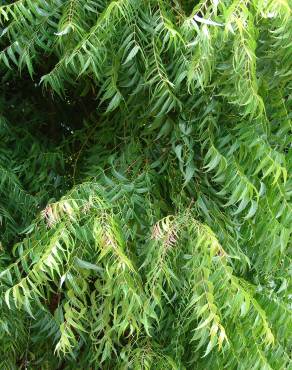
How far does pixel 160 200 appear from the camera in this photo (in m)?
2.09

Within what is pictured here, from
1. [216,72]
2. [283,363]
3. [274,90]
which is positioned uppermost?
[216,72]

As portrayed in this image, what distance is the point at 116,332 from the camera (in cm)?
193

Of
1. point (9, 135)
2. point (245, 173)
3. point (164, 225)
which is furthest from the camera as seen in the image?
point (9, 135)

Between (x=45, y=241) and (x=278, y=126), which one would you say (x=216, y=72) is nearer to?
(x=278, y=126)

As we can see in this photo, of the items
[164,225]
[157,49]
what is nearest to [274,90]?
[157,49]

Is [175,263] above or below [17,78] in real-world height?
below

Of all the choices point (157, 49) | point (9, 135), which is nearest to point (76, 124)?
point (9, 135)

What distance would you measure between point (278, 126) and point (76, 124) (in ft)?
2.96

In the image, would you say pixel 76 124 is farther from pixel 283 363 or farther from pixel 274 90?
pixel 283 363

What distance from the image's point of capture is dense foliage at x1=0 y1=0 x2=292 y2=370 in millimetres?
1747

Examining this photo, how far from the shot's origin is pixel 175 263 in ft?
6.22

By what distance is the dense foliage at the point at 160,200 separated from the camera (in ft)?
5.73

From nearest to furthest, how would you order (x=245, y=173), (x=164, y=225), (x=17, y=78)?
1. (x=164, y=225)
2. (x=245, y=173)
3. (x=17, y=78)

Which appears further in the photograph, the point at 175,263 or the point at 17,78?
the point at 17,78
